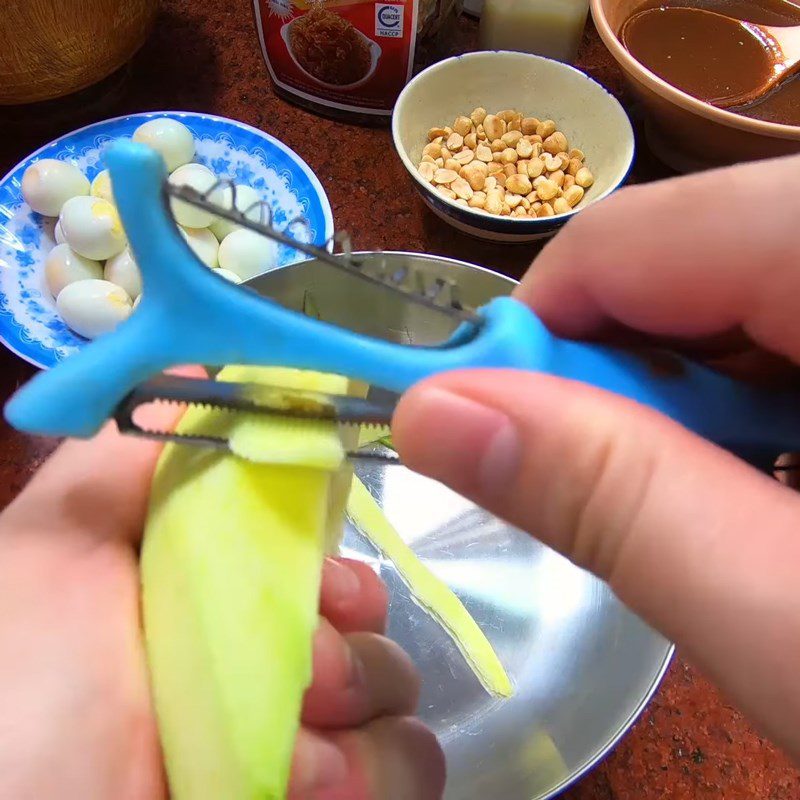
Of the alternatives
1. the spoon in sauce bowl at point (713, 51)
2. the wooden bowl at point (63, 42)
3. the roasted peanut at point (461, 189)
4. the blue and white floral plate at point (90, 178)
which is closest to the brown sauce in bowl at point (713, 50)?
the spoon in sauce bowl at point (713, 51)

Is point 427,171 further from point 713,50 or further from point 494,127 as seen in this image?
point 713,50

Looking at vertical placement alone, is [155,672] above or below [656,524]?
Answer: below

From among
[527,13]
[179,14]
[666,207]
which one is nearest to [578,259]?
[666,207]

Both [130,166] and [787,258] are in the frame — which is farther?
[787,258]

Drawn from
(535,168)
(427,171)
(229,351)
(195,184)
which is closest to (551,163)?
(535,168)

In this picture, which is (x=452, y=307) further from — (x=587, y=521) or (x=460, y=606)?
(x=460, y=606)

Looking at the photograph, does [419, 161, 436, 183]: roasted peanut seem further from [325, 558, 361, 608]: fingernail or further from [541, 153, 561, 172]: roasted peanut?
[325, 558, 361, 608]: fingernail

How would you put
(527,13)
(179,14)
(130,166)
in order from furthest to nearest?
(179,14) < (527,13) < (130,166)
